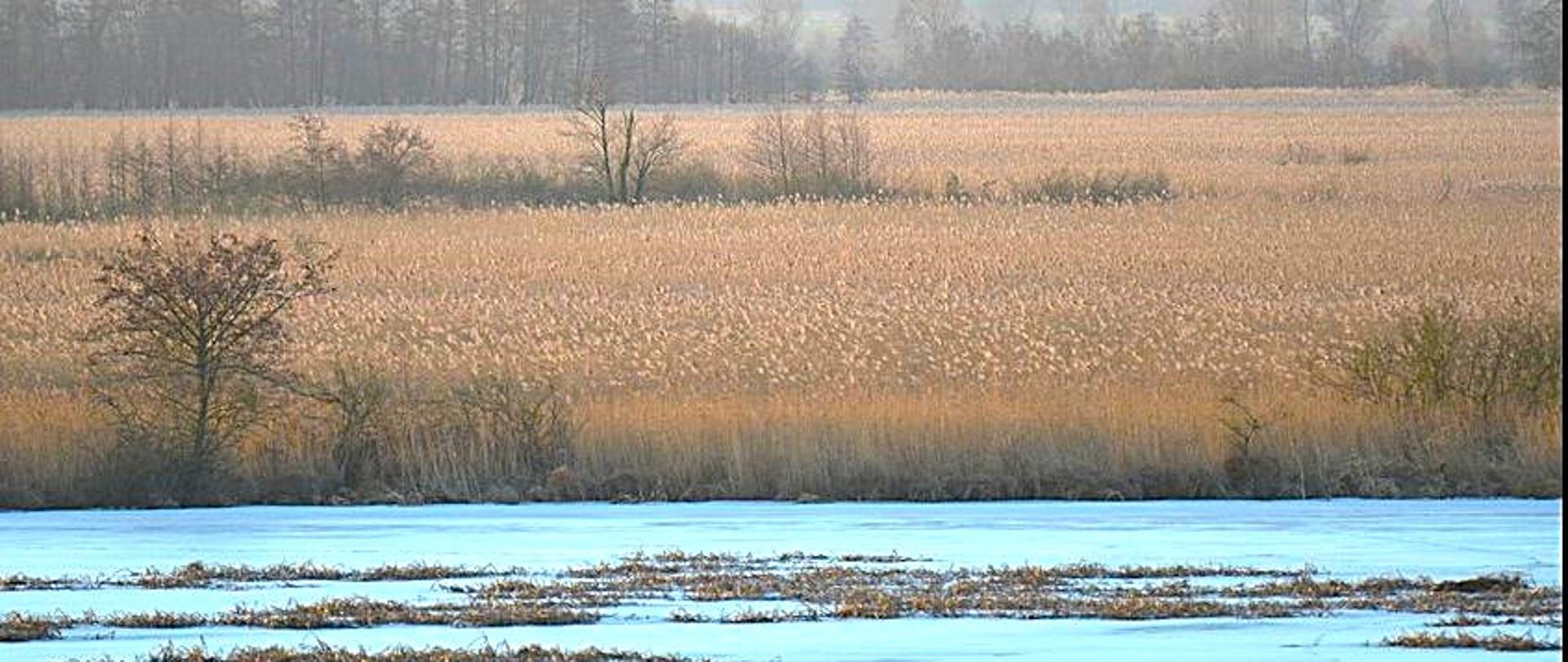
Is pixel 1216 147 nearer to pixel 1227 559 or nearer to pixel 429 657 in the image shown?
pixel 1227 559

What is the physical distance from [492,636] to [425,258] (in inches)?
1292

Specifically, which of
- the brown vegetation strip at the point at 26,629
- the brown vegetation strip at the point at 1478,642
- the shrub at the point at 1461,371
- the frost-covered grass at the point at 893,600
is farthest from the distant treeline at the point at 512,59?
the brown vegetation strip at the point at 1478,642

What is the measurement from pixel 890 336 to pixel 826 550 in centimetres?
1469

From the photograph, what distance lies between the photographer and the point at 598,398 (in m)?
24.1

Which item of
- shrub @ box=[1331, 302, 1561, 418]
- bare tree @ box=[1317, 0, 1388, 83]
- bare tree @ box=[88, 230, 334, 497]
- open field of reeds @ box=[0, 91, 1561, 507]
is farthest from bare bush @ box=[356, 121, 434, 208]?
bare tree @ box=[1317, 0, 1388, 83]

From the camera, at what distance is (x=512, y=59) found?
134m

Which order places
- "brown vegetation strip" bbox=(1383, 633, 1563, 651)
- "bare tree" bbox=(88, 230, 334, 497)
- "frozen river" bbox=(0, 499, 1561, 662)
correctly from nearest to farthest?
"brown vegetation strip" bbox=(1383, 633, 1563, 651) → "frozen river" bbox=(0, 499, 1561, 662) → "bare tree" bbox=(88, 230, 334, 497)

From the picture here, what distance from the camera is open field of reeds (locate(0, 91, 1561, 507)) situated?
66.1ft

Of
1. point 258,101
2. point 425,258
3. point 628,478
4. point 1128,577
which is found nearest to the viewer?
point 1128,577

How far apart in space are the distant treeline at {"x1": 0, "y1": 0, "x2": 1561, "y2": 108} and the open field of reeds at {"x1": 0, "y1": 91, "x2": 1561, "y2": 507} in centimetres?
4565

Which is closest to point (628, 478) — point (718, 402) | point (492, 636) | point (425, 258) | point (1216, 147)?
point (718, 402)

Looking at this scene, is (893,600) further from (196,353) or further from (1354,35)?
(1354,35)

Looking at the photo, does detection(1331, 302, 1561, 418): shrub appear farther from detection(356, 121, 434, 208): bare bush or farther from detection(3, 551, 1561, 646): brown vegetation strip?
detection(356, 121, 434, 208): bare bush

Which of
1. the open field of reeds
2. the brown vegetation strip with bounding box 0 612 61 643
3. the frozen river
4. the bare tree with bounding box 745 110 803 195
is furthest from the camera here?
the bare tree with bounding box 745 110 803 195
